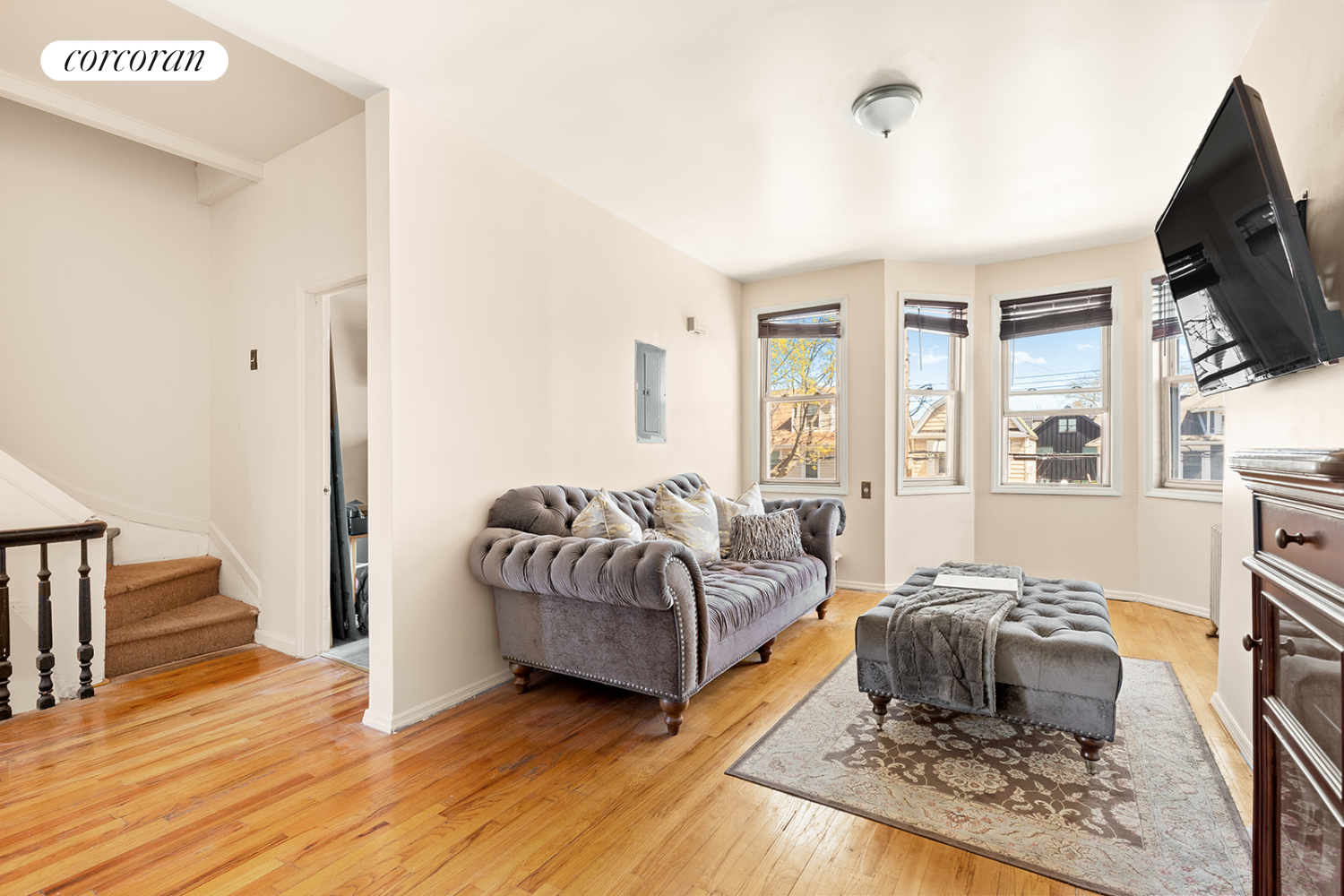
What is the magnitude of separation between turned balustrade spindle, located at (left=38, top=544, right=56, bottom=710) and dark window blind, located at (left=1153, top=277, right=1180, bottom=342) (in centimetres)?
644

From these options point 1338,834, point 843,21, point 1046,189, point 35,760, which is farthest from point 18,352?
point 1046,189

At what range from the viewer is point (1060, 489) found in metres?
4.79

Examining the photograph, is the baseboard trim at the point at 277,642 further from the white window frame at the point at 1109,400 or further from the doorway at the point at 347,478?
the white window frame at the point at 1109,400

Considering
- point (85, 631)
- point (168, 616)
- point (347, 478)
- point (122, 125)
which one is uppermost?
point (122, 125)

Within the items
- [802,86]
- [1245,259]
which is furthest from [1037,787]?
[802,86]

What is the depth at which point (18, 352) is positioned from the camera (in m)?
3.41

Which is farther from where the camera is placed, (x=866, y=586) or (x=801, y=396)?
(x=801, y=396)

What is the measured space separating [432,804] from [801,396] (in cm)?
415

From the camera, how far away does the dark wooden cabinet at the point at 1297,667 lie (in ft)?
2.99

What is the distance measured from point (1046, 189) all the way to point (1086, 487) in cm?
226

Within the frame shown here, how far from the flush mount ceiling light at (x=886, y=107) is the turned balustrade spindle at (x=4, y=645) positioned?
4.09m

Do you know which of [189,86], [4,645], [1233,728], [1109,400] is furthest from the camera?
[1109,400]

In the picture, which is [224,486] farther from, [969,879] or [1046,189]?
[1046,189]

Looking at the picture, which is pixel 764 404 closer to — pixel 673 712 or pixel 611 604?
pixel 611 604
